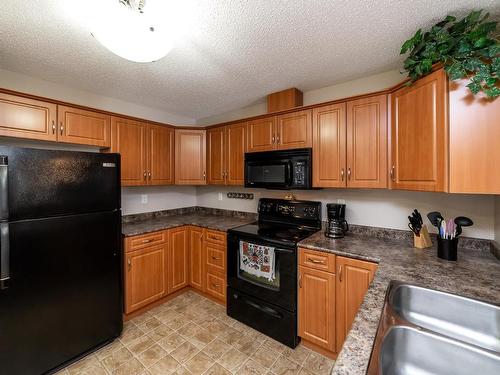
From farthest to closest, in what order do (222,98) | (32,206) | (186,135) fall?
1. (186,135)
2. (222,98)
3. (32,206)

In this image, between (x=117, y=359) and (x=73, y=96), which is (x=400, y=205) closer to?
(x=117, y=359)

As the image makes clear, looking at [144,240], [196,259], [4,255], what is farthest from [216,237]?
[4,255]

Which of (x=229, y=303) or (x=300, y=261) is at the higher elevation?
(x=300, y=261)

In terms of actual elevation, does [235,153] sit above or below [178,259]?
above

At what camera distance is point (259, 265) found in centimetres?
213

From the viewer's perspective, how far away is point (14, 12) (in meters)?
1.33

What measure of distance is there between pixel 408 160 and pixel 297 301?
1.45m

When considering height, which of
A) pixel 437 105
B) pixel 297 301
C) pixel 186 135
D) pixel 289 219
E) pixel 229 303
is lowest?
pixel 229 303

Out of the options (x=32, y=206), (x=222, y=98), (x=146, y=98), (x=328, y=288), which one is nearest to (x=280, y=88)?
(x=222, y=98)

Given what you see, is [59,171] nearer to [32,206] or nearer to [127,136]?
[32,206]

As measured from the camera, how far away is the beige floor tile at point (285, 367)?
5.65ft

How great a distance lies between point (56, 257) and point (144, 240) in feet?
2.63

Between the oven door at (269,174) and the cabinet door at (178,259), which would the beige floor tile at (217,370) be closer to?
the cabinet door at (178,259)

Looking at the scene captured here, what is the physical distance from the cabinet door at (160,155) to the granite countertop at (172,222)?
0.53 metres
